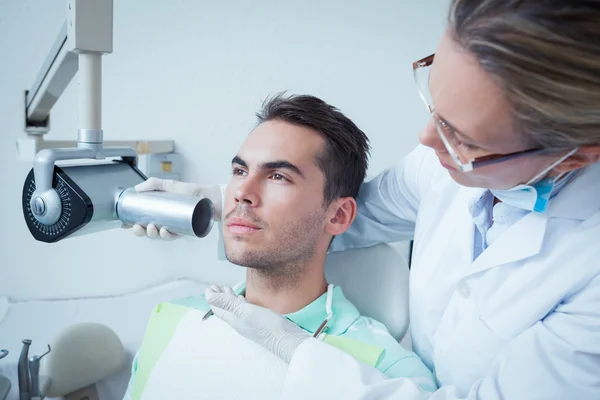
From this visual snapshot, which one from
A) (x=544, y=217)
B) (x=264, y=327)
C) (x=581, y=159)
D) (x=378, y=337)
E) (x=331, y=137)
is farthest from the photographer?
(x=331, y=137)

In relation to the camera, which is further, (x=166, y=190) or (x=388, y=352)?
(x=166, y=190)

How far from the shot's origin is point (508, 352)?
0.87 meters

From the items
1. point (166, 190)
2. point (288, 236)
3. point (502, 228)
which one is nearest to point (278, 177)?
point (288, 236)

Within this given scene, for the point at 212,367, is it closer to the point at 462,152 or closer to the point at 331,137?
the point at 331,137

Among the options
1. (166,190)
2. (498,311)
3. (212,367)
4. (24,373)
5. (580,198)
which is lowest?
(24,373)

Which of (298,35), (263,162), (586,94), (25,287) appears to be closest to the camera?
(586,94)

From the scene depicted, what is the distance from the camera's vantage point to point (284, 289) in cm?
133

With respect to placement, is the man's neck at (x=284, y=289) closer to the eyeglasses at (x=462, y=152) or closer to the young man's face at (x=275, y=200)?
the young man's face at (x=275, y=200)

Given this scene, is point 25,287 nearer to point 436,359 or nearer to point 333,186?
point 333,186

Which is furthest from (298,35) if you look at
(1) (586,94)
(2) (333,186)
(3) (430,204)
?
(1) (586,94)

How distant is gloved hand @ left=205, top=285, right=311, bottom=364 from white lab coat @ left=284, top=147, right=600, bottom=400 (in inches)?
3.1

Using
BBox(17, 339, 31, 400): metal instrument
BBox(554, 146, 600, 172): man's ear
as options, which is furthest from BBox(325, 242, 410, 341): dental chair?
BBox(17, 339, 31, 400): metal instrument

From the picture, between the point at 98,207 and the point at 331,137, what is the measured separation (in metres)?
0.60

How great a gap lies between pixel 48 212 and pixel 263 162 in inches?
19.4
